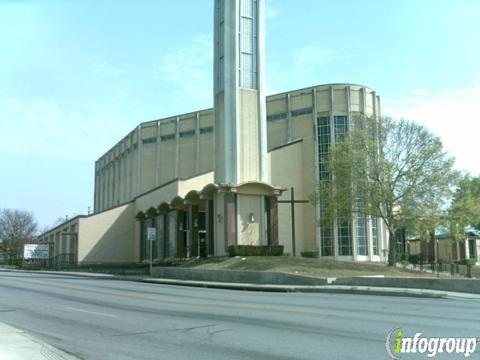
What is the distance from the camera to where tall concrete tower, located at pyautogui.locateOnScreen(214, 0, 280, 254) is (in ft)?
136

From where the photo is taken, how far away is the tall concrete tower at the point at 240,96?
42438 mm

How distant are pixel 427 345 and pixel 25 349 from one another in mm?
6774

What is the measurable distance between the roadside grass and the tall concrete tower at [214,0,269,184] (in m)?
7.24

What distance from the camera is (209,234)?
4316 centimetres

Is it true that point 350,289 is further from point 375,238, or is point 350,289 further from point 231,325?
point 375,238

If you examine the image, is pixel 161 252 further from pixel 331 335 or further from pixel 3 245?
pixel 3 245

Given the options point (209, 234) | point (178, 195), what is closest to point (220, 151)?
point (209, 234)

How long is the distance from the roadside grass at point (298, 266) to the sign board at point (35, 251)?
4188 centimetres

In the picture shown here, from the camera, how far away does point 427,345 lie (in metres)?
9.77

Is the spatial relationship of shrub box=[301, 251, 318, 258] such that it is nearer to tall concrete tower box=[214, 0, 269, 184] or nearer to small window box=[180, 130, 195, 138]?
tall concrete tower box=[214, 0, 269, 184]

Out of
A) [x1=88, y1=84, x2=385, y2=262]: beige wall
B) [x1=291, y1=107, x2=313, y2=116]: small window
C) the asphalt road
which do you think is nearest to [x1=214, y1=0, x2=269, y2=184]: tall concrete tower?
[x1=88, y1=84, x2=385, y2=262]: beige wall

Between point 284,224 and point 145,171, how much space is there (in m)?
29.6

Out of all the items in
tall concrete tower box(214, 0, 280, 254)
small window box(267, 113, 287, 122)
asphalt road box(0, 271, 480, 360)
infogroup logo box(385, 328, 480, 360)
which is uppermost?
small window box(267, 113, 287, 122)

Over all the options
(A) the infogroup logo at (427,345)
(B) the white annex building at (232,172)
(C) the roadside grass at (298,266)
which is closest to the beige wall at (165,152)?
(B) the white annex building at (232,172)
